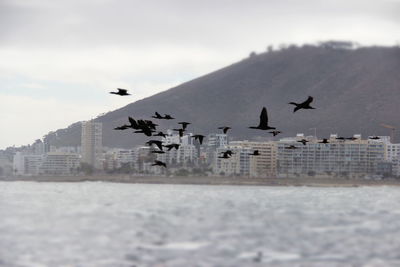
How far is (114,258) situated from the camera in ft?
221

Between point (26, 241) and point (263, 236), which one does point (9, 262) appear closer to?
point (26, 241)

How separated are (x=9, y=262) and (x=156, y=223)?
41.3 metres

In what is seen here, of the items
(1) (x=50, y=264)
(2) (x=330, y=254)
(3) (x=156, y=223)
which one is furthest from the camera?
(3) (x=156, y=223)

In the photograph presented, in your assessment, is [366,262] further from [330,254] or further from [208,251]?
[208,251]

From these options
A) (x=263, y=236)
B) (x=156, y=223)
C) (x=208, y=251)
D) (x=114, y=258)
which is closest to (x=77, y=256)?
(x=114, y=258)

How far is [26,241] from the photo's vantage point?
261ft

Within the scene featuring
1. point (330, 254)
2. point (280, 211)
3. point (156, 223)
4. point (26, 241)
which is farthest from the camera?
point (280, 211)

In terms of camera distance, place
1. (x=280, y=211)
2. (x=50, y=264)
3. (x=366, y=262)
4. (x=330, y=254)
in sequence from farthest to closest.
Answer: (x=280, y=211) → (x=330, y=254) → (x=366, y=262) → (x=50, y=264)

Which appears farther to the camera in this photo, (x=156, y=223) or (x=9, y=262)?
(x=156, y=223)

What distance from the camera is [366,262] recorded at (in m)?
67.4

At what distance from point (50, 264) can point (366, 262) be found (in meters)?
20.2

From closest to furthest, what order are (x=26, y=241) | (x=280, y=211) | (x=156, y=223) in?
(x=26, y=241)
(x=156, y=223)
(x=280, y=211)

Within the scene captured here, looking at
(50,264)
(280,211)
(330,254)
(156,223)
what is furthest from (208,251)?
(280,211)

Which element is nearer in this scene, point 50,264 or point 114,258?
point 50,264
